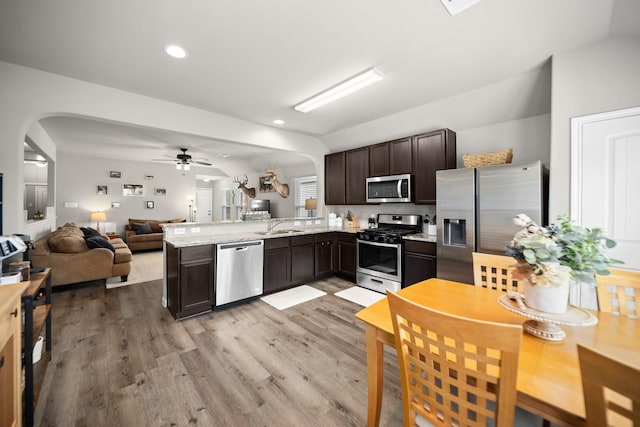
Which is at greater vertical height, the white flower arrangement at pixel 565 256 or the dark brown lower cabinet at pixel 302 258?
the white flower arrangement at pixel 565 256

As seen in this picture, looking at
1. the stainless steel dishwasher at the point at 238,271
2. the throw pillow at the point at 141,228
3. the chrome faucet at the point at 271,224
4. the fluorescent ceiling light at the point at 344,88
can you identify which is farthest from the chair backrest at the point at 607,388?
the throw pillow at the point at 141,228

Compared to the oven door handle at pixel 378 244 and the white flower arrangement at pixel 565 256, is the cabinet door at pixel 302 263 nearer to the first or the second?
the oven door handle at pixel 378 244

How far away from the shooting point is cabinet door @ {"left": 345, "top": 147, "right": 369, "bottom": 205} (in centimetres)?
443

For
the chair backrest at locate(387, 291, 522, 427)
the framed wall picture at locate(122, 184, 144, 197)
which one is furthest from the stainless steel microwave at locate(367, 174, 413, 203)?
the framed wall picture at locate(122, 184, 144, 197)

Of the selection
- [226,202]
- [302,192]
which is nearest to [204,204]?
[226,202]

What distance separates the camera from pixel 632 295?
4.43 feet

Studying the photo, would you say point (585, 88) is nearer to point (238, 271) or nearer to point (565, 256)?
point (565, 256)

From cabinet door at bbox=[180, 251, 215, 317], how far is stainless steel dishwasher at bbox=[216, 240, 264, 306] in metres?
0.10

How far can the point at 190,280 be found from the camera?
9.83 feet

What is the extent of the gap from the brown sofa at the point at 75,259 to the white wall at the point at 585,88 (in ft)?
19.8

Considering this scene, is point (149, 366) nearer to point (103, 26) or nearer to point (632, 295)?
point (103, 26)

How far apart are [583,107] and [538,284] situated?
208 cm

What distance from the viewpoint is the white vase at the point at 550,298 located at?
3.69 ft

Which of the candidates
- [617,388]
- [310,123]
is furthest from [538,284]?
[310,123]
